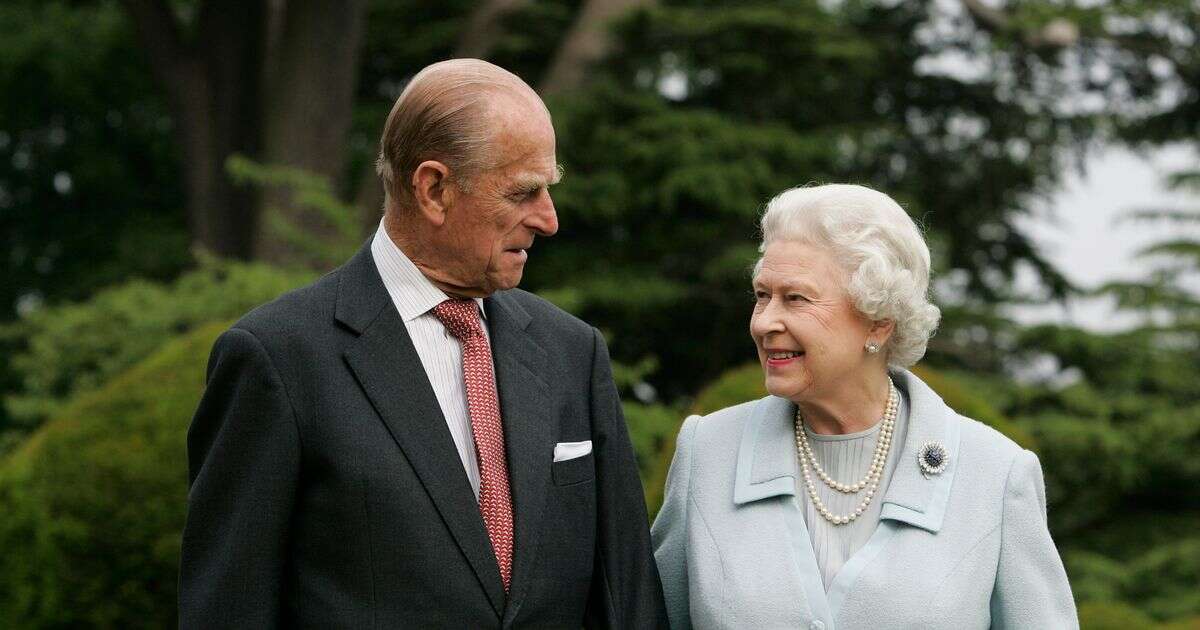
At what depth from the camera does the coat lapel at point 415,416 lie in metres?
2.91

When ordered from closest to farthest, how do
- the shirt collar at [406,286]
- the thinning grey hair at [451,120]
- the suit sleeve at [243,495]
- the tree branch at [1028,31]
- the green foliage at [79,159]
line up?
the suit sleeve at [243,495] < the thinning grey hair at [451,120] < the shirt collar at [406,286] < the tree branch at [1028,31] < the green foliage at [79,159]

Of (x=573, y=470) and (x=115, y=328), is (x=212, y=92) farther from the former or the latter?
(x=573, y=470)

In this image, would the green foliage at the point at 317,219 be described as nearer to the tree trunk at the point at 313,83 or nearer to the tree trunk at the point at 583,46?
the tree trunk at the point at 313,83

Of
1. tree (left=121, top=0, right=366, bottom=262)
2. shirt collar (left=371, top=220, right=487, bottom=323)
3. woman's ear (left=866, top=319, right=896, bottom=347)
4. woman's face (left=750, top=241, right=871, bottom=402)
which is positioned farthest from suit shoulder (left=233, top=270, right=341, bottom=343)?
tree (left=121, top=0, right=366, bottom=262)

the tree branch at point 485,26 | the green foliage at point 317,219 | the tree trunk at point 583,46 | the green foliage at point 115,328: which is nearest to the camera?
the green foliage at point 115,328

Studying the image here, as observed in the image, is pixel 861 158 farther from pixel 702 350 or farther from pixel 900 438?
pixel 900 438

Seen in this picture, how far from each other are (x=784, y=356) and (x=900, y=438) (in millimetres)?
348

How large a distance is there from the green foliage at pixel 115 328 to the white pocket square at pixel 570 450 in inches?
222

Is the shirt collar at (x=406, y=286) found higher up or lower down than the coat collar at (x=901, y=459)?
higher up

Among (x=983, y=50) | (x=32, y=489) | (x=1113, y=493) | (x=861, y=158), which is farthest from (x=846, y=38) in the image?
(x=32, y=489)

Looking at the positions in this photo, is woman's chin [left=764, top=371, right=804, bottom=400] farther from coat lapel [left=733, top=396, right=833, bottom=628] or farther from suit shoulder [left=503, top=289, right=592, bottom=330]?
→ suit shoulder [left=503, top=289, right=592, bottom=330]

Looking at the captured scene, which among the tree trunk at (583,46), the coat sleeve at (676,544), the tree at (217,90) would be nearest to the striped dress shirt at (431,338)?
the coat sleeve at (676,544)

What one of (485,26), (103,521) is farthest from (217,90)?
(103,521)

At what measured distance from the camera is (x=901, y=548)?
313 centimetres
